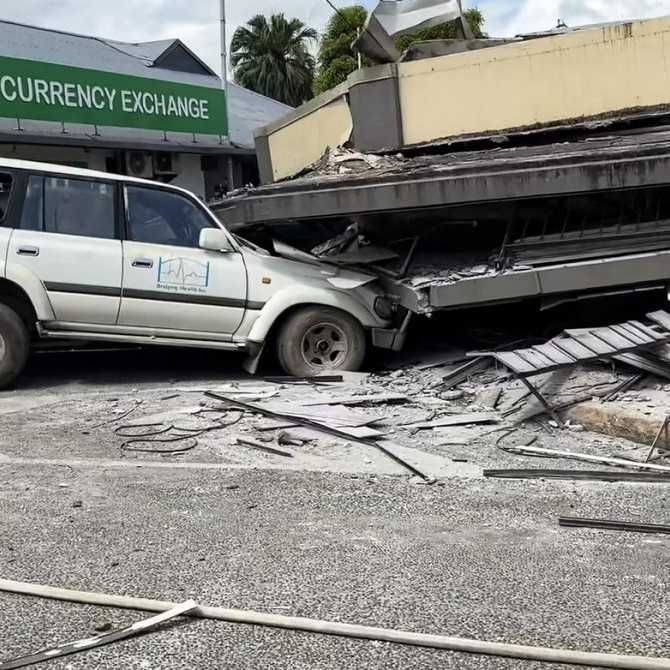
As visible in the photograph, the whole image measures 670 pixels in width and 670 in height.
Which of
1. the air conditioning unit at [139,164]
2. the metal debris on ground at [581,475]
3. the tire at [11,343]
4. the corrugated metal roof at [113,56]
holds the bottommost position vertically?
the metal debris on ground at [581,475]

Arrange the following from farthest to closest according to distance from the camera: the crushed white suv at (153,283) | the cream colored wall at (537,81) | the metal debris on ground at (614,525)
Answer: the cream colored wall at (537,81), the crushed white suv at (153,283), the metal debris on ground at (614,525)

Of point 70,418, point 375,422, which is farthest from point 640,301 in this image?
point 70,418

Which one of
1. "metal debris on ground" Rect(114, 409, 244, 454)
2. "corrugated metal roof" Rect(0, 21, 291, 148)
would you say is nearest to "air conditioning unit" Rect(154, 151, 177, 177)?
"corrugated metal roof" Rect(0, 21, 291, 148)

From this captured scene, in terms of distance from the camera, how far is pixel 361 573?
3867 mm

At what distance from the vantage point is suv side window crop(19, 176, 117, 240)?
25.3ft

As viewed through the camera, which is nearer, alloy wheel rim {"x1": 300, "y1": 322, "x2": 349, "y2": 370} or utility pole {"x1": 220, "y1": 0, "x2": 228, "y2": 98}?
alloy wheel rim {"x1": 300, "y1": 322, "x2": 349, "y2": 370}

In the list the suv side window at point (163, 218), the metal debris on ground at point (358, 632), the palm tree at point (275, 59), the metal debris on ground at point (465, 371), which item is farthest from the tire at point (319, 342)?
the palm tree at point (275, 59)

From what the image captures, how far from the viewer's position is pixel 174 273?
7949 mm

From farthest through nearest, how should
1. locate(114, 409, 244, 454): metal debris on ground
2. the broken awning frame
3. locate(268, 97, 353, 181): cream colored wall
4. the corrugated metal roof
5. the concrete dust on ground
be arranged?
the corrugated metal roof, locate(268, 97, 353, 181): cream colored wall, the broken awning frame, locate(114, 409, 244, 454): metal debris on ground, the concrete dust on ground

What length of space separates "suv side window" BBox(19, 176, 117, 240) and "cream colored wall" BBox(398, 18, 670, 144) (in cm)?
412

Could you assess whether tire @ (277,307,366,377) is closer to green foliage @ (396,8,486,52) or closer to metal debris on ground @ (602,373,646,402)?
metal debris on ground @ (602,373,646,402)

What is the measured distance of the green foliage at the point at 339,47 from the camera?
3516 cm

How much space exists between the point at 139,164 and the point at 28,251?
11747 millimetres

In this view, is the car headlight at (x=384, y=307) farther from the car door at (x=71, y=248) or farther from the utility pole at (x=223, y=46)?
the utility pole at (x=223, y=46)
